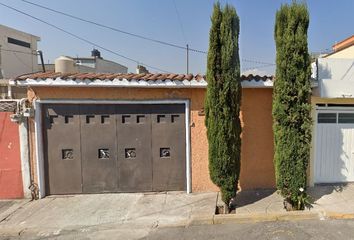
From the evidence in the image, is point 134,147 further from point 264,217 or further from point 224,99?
point 264,217

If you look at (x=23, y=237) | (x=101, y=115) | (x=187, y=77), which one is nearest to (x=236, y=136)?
(x=187, y=77)

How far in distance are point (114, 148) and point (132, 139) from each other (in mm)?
516

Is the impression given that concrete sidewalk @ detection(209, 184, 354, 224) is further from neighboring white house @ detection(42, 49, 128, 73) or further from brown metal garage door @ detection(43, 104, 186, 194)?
neighboring white house @ detection(42, 49, 128, 73)

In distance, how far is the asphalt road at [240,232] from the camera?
4605mm

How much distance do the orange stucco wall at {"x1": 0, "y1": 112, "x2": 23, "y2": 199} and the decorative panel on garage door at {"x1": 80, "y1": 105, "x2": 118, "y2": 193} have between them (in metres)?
1.58

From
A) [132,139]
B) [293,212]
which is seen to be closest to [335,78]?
[293,212]

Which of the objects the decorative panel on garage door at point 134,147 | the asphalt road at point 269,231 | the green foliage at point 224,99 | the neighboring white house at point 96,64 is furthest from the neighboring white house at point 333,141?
the neighboring white house at point 96,64

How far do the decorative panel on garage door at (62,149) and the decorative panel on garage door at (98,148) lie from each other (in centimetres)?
17

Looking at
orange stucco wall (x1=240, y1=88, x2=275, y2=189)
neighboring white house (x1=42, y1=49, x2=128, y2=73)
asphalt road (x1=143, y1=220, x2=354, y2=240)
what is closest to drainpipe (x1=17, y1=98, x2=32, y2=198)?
asphalt road (x1=143, y1=220, x2=354, y2=240)

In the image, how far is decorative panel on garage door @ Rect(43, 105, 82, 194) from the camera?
6.66 meters

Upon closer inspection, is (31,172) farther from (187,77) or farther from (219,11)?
(219,11)

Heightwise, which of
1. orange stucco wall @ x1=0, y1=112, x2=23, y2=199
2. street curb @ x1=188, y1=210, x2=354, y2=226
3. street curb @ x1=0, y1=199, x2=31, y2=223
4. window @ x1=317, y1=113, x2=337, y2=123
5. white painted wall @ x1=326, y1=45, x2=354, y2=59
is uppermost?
white painted wall @ x1=326, y1=45, x2=354, y2=59

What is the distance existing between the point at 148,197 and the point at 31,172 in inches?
118

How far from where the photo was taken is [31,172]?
6.64 metres
